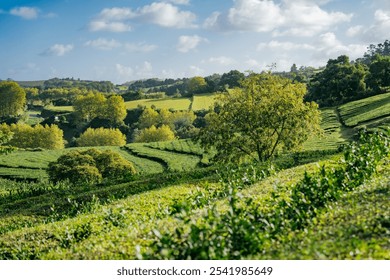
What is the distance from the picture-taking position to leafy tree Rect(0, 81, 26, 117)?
17050 cm

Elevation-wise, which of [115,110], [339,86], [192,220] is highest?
[339,86]

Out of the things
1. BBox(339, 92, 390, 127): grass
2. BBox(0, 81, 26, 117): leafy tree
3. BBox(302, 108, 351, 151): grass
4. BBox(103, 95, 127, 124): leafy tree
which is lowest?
BBox(302, 108, 351, 151): grass

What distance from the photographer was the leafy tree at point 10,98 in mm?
170500

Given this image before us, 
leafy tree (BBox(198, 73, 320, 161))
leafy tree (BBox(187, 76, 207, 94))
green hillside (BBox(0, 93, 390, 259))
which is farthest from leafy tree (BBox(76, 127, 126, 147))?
green hillside (BBox(0, 93, 390, 259))

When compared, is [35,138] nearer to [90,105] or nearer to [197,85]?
[90,105]

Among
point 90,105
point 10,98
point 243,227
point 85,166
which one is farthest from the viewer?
point 10,98

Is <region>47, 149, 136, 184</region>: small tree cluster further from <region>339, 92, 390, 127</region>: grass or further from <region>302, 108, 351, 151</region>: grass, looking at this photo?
<region>339, 92, 390, 127</region>: grass

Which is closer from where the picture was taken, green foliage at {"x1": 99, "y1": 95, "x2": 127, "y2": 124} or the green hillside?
the green hillside

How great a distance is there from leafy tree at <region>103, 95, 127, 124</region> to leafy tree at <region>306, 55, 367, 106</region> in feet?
236

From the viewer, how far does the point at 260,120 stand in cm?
4359

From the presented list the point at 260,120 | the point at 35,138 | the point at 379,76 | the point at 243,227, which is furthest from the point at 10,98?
the point at 243,227

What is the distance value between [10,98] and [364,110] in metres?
137

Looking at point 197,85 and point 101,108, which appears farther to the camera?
point 197,85
